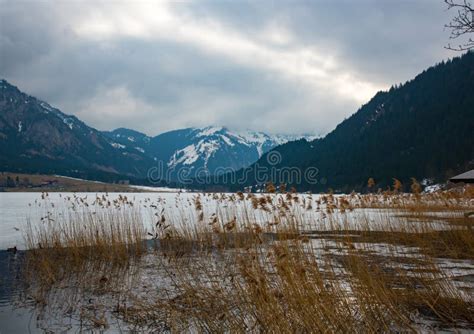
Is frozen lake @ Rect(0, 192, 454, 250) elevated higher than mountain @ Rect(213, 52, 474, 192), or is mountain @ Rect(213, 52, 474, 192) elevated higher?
mountain @ Rect(213, 52, 474, 192)

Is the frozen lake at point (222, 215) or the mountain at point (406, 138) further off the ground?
the mountain at point (406, 138)

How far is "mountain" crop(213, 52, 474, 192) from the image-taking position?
3809 inches

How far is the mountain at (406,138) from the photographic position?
3809 inches

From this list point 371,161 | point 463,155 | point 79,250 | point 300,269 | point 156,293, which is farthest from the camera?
point 371,161

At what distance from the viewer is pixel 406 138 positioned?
11706cm

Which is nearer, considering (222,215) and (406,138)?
(222,215)

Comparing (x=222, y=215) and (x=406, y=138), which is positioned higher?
(x=406, y=138)

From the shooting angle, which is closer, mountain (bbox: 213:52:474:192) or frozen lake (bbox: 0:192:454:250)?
frozen lake (bbox: 0:192:454:250)

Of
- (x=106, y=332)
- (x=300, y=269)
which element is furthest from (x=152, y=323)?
(x=300, y=269)

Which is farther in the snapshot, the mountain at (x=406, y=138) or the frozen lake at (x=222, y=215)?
the mountain at (x=406, y=138)

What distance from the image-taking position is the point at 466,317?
5043 millimetres

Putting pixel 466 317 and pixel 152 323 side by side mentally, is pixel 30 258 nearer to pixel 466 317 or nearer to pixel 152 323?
pixel 152 323

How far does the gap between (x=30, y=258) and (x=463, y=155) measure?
95.6 m

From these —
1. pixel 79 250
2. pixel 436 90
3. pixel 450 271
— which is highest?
pixel 436 90
